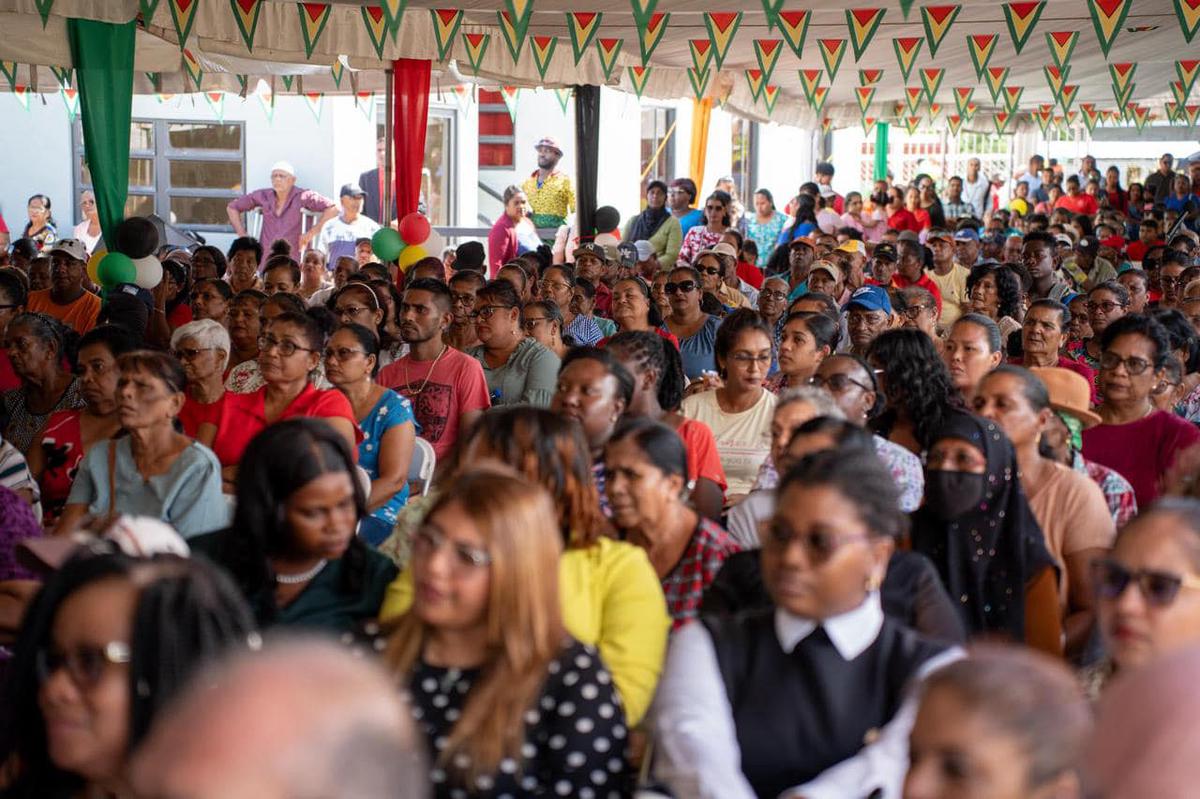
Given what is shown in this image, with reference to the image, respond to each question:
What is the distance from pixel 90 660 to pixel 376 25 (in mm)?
8176

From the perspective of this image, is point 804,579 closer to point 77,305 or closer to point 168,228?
point 77,305

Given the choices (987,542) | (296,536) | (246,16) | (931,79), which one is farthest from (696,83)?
(296,536)

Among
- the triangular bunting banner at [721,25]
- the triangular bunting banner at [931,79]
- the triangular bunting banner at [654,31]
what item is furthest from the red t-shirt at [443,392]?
the triangular bunting banner at [931,79]

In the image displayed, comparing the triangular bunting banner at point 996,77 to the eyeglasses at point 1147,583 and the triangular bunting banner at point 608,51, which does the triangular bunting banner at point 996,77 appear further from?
the eyeglasses at point 1147,583

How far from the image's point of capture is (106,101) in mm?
8312

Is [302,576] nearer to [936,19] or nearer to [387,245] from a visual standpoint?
[387,245]

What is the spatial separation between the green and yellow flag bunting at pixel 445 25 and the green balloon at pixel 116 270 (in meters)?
2.92

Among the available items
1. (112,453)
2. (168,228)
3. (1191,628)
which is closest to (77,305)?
(112,453)

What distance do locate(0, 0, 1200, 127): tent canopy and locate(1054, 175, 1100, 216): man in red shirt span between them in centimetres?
372

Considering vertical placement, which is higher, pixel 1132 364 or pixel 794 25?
pixel 794 25

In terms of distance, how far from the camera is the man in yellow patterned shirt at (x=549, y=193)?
43.9 ft

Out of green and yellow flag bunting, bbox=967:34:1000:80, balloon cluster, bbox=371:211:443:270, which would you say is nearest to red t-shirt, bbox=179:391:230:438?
balloon cluster, bbox=371:211:443:270

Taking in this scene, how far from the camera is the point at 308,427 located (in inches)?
127

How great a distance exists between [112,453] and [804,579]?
240 centimetres
